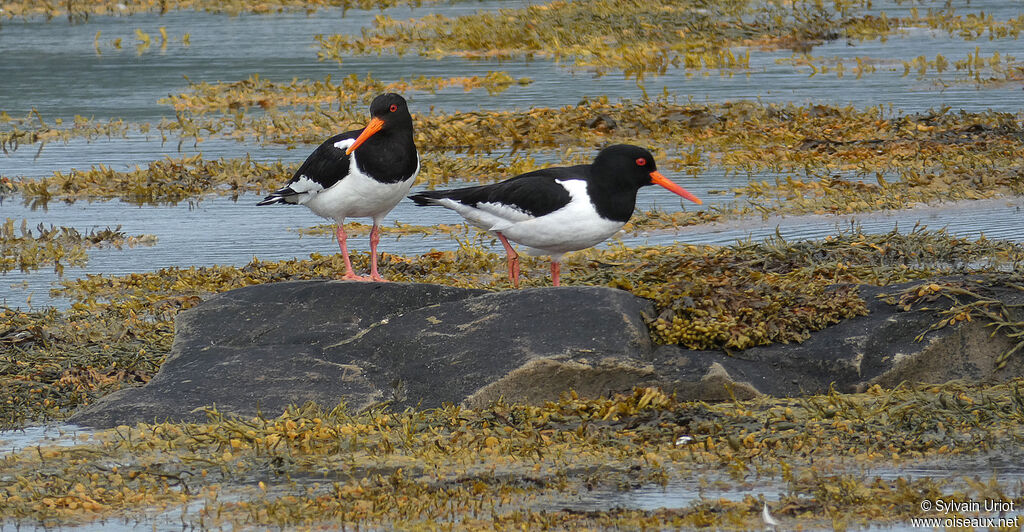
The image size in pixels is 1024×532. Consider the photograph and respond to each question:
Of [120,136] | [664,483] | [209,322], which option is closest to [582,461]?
[664,483]

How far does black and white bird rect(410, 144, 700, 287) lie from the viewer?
891cm

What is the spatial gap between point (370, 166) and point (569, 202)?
158cm

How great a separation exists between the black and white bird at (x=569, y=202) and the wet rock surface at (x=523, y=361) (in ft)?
2.44

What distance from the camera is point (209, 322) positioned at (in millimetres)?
8672

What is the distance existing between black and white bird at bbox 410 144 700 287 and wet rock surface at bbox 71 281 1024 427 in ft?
2.44

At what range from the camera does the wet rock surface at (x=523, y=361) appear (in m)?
7.64

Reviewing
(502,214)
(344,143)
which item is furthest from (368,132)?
(502,214)

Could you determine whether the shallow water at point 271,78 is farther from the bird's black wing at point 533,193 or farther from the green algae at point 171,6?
the bird's black wing at point 533,193

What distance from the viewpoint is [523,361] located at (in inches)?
301

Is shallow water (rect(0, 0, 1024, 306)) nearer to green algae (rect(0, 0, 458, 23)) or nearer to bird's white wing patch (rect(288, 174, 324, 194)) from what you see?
green algae (rect(0, 0, 458, 23))

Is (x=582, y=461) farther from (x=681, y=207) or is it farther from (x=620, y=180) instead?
(x=681, y=207)

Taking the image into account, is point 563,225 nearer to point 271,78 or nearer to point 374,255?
point 374,255

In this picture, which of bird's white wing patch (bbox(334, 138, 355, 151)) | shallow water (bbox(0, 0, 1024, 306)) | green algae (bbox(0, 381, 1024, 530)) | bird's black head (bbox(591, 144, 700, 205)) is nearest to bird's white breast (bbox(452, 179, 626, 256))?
bird's black head (bbox(591, 144, 700, 205))

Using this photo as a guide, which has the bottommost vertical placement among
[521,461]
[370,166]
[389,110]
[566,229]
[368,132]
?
[521,461]
